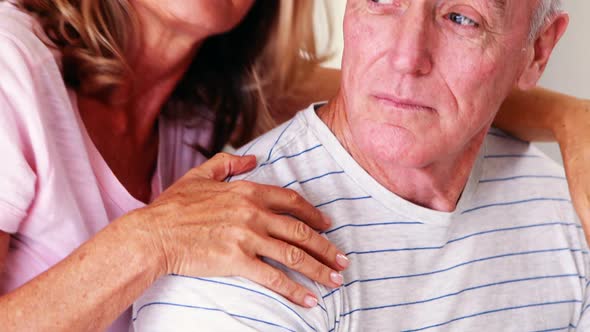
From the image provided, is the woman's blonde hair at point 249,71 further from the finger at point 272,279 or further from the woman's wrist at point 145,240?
the finger at point 272,279

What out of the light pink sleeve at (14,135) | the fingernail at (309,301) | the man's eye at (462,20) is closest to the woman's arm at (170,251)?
the fingernail at (309,301)

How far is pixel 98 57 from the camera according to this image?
167cm

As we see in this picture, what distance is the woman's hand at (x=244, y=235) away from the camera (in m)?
1.28

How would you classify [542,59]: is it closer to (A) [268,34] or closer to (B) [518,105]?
(B) [518,105]

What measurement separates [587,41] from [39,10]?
1.33 m

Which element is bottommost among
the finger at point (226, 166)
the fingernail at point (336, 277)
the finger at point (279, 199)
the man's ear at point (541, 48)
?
the fingernail at point (336, 277)

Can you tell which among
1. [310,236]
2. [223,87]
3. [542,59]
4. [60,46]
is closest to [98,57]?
[60,46]

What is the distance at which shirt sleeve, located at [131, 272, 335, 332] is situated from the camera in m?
1.25

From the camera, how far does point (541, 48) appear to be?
5.28ft

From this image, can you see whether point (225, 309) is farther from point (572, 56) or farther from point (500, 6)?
point (572, 56)

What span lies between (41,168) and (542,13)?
88 cm

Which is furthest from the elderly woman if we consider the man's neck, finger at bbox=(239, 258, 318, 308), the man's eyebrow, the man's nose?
the man's eyebrow

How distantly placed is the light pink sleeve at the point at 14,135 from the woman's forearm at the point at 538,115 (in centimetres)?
91

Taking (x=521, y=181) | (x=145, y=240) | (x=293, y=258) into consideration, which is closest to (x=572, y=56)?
(x=521, y=181)
